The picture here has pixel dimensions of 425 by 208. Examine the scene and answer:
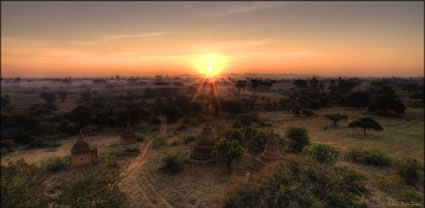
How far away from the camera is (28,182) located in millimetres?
12586

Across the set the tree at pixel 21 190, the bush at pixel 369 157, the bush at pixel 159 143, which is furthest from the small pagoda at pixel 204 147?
the bush at pixel 369 157

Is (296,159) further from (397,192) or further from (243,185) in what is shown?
(397,192)

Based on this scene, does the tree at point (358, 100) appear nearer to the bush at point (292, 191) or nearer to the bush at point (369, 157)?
the bush at point (369, 157)

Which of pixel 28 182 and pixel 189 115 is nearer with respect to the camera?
pixel 28 182

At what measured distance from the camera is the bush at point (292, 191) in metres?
10.4

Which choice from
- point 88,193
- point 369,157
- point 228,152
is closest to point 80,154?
point 88,193

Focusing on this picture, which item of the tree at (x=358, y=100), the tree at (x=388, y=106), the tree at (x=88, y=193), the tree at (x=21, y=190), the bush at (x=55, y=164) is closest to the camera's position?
the tree at (x=21, y=190)

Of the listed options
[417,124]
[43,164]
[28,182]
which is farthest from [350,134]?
[43,164]

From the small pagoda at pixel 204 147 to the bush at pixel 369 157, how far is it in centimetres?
1934

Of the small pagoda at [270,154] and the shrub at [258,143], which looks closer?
the small pagoda at [270,154]

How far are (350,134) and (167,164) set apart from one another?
36257mm

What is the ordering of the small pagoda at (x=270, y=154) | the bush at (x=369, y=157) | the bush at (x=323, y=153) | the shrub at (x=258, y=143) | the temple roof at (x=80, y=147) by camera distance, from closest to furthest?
the small pagoda at (x=270, y=154)
the bush at (x=323, y=153)
the bush at (x=369, y=157)
the temple roof at (x=80, y=147)
the shrub at (x=258, y=143)

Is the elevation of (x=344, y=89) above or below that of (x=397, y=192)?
above

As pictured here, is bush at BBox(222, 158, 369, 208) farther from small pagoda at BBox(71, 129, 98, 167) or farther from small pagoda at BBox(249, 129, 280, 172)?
small pagoda at BBox(71, 129, 98, 167)
